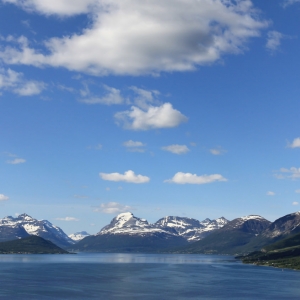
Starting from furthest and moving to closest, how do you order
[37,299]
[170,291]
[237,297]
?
[170,291] → [237,297] → [37,299]

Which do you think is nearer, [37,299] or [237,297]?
[37,299]

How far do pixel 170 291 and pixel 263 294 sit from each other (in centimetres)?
3808

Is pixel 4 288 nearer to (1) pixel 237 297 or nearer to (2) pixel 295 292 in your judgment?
(1) pixel 237 297

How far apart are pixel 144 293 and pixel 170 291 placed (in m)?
13.9

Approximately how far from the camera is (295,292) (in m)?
197

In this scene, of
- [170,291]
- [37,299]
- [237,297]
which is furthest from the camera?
[170,291]

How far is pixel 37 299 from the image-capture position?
169 meters

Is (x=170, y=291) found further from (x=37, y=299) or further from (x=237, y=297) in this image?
(x=37, y=299)

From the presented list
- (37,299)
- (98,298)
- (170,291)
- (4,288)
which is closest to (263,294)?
(170,291)

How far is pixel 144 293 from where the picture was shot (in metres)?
188

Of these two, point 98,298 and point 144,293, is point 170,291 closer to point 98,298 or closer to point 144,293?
point 144,293

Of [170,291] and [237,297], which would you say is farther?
[170,291]

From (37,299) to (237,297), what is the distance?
75.7 meters

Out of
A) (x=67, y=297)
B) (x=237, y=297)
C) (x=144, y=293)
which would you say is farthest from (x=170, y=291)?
(x=67, y=297)
